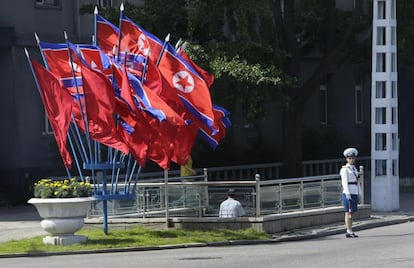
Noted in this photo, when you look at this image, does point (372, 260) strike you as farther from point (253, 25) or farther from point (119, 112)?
point (253, 25)

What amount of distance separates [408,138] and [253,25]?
12478 mm

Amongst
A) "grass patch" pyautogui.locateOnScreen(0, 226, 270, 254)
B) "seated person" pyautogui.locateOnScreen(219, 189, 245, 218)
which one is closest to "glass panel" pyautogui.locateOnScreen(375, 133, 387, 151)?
"seated person" pyautogui.locateOnScreen(219, 189, 245, 218)

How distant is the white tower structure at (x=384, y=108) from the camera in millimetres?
26953

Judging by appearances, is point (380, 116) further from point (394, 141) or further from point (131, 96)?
point (131, 96)

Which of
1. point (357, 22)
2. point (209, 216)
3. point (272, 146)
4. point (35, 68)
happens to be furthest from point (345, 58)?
point (35, 68)

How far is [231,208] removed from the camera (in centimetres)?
2175

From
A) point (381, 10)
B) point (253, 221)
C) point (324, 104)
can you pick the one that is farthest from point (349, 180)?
point (324, 104)

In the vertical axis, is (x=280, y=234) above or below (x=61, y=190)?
below

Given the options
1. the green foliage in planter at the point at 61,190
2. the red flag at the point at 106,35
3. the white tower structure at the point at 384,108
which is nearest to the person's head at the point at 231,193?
the green foliage in planter at the point at 61,190

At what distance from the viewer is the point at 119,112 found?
20.7 m

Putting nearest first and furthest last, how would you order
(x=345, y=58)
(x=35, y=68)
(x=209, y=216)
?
(x=35, y=68) → (x=209, y=216) → (x=345, y=58)

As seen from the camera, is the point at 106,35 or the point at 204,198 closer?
the point at 106,35

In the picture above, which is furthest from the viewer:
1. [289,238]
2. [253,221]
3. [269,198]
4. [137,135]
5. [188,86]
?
[269,198]

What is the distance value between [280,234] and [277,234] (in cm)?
8
